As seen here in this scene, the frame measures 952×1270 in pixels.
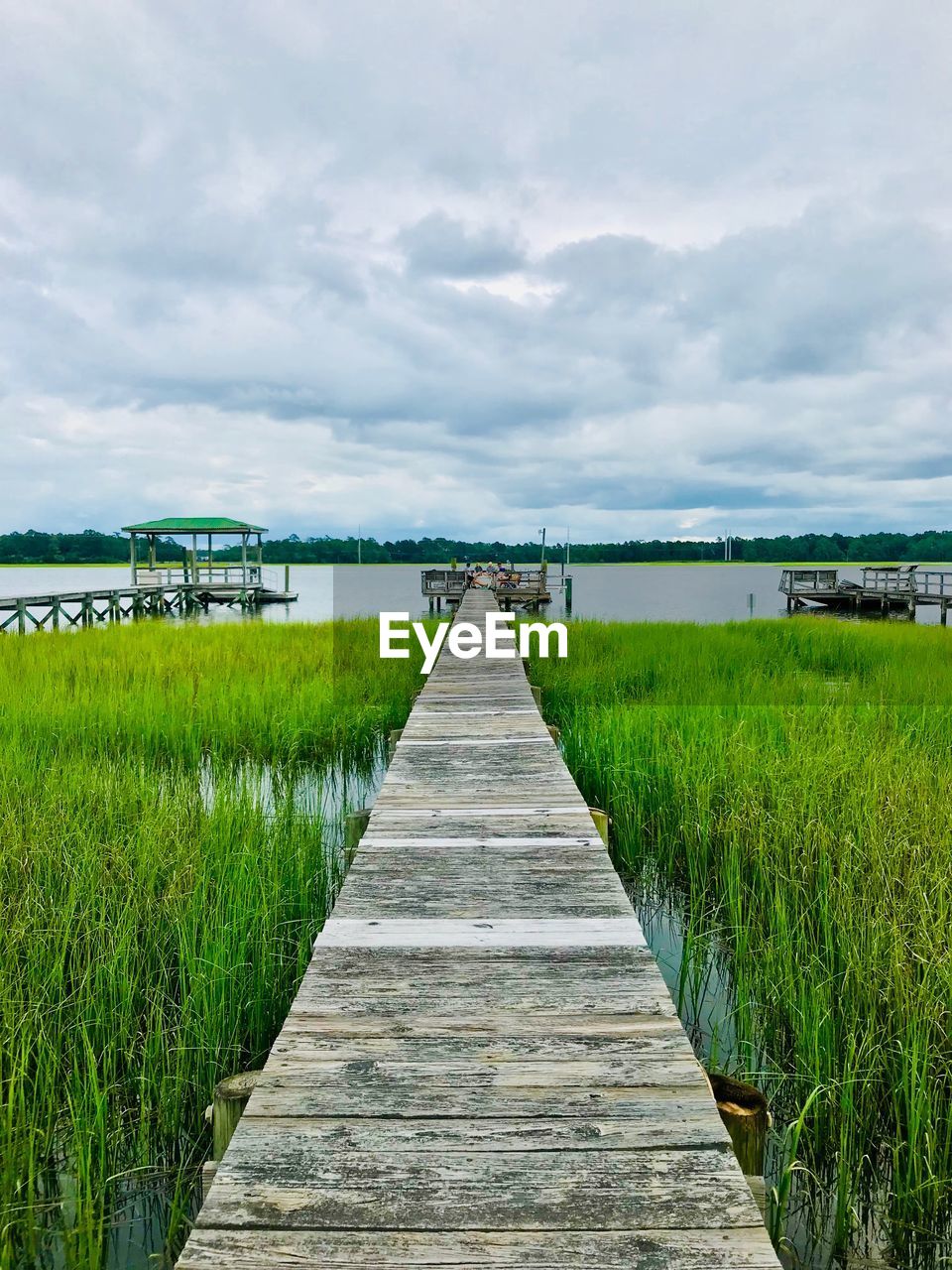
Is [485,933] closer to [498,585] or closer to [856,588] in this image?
[498,585]

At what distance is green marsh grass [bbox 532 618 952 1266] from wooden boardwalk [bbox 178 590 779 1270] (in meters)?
0.85

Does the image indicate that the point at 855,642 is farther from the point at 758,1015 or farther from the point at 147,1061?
the point at 147,1061

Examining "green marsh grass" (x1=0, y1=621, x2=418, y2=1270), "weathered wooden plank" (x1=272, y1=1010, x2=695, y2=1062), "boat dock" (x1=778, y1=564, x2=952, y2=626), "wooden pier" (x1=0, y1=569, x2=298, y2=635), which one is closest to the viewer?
"weathered wooden plank" (x1=272, y1=1010, x2=695, y2=1062)

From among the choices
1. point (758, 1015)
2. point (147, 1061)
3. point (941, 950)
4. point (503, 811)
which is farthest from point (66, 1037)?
point (941, 950)

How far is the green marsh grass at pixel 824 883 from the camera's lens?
2598 mm

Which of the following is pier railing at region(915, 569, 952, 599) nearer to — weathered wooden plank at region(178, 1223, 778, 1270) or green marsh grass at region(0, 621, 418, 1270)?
green marsh grass at region(0, 621, 418, 1270)

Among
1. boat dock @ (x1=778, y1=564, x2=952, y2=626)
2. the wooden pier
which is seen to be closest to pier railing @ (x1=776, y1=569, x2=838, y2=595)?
boat dock @ (x1=778, y1=564, x2=952, y2=626)

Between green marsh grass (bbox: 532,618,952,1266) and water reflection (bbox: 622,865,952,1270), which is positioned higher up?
green marsh grass (bbox: 532,618,952,1266)

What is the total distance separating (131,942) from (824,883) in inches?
141

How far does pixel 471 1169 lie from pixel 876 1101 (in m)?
1.89

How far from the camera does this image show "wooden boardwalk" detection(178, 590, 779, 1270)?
5.03ft

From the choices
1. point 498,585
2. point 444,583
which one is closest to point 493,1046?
point 498,585

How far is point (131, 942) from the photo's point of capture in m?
3.54

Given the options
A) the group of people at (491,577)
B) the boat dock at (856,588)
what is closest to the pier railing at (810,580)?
the boat dock at (856,588)
